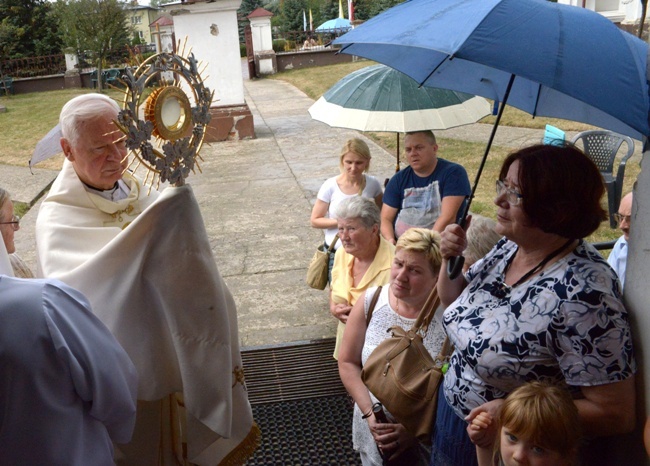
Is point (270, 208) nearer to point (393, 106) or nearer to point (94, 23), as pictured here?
point (393, 106)

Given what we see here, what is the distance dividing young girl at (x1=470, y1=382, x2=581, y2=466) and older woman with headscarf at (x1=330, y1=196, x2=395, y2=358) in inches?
65.7

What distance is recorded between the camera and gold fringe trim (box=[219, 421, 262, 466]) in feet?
7.87

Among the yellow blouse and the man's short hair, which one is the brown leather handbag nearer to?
the yellow blouse

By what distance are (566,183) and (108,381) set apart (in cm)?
143

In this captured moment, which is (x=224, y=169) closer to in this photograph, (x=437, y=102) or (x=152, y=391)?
(x=437, y=102)

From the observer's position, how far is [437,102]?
4633 millimetres

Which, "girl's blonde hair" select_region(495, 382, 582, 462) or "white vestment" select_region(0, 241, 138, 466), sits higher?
"white vestment" select_region(0, 241, 138, 466)

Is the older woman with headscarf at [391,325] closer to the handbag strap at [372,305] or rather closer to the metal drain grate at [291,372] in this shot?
the handbag strap at [372,305]

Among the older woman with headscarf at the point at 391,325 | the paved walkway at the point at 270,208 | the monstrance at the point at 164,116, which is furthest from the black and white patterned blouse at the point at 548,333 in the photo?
the paved walkway at the point at 270,208

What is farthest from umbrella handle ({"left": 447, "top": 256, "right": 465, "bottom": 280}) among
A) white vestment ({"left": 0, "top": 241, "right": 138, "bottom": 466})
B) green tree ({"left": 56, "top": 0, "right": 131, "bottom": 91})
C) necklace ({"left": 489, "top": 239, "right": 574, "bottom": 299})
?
green tree ({"left": 56, "top": 0, "right": 131, "bottom": 91})

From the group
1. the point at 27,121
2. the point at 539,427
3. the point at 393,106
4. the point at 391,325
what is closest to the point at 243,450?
the point at 391,325

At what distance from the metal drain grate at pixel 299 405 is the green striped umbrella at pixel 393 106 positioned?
1.60 m

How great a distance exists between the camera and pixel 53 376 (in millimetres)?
1673

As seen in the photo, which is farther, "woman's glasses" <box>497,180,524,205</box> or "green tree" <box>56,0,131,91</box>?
"green tree" <box>56,0,131,91</box>
